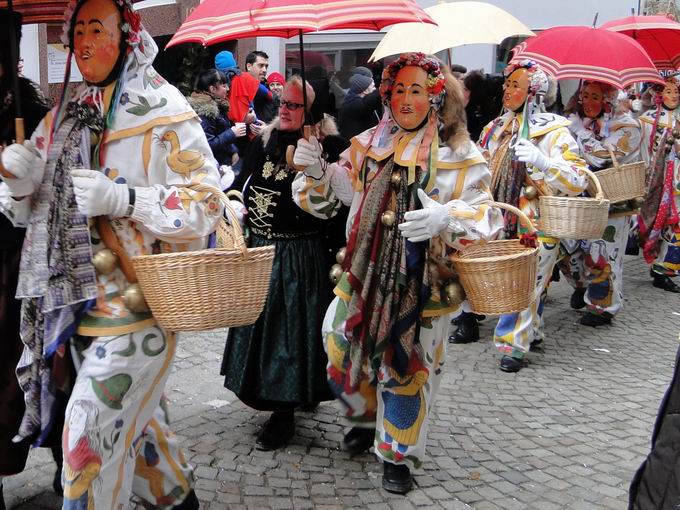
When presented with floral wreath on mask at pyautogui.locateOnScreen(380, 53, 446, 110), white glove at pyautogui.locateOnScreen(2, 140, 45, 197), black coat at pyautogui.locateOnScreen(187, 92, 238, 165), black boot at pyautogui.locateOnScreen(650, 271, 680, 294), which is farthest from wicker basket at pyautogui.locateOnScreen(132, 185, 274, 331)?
black boot at pyautogui.locateOnScreen(650, 271, 680, 294)

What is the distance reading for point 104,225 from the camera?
2.79 metres

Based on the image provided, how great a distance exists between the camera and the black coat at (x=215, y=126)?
747 cm

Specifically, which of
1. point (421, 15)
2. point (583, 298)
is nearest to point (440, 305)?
point (421, 15)

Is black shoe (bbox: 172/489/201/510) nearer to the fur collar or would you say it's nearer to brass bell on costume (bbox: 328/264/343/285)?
brass bell on costume (bbox: 328/264/343/285)

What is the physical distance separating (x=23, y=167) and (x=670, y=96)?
676 centimetres

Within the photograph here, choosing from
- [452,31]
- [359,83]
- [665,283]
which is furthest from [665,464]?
[665,283]

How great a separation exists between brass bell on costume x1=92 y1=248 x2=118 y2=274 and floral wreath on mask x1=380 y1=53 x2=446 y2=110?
5.16 feet

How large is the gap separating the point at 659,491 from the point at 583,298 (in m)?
5.55

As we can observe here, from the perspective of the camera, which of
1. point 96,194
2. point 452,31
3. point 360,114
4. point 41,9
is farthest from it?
point 360,114

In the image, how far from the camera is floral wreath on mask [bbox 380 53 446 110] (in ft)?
11.8

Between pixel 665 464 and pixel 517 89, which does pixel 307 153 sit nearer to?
pixel 665 464

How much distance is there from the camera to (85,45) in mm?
2758

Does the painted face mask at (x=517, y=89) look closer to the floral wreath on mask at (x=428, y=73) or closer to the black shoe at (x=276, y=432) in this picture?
the floral wreath on mask at (x=428, y=73)

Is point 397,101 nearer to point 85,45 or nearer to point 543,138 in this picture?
point 85,45
